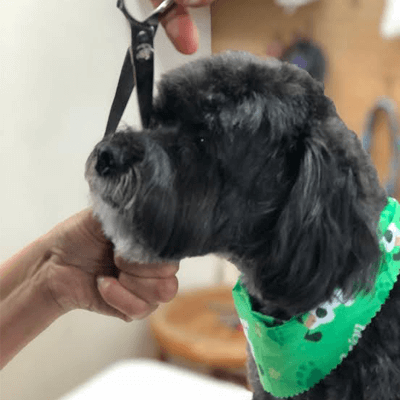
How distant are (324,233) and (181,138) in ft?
0.76

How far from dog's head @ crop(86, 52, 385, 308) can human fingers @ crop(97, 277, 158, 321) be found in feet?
0.50

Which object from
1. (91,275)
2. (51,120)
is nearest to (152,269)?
(91,275)

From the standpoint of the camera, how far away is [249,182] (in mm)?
769

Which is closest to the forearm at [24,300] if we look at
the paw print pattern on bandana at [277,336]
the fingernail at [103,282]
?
the fingernail at [103,282]

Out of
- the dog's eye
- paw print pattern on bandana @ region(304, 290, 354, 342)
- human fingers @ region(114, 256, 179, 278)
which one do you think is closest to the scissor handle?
the dog's eye

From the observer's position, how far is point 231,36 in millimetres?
1702

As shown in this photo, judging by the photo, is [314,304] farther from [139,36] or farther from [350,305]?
[139,36]

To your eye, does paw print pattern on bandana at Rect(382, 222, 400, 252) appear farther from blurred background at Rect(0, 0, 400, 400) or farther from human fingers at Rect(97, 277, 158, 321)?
blurred background at Rect(0, 0, 400, 400)

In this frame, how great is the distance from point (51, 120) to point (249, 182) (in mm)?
928

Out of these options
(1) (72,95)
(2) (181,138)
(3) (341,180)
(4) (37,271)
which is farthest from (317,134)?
(1) (72,95)

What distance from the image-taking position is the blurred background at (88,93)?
1457 millimetres

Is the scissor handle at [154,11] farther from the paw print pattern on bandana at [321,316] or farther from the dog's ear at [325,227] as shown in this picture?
the paw print pattern on bandana at [321,316]

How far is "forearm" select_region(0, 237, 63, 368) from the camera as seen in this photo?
1.02 metres

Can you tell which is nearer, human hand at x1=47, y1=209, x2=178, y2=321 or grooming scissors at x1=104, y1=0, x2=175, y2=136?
grooming scissors at x1=104, y1=0, x2=175, y2=136
